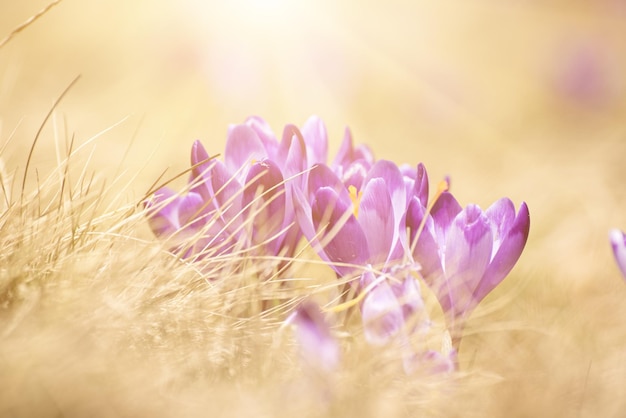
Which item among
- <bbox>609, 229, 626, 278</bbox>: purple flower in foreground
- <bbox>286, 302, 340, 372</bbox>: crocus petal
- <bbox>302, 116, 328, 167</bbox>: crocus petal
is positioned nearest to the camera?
<bbox>286, 302, 340, 372</bbox>: crocus petal

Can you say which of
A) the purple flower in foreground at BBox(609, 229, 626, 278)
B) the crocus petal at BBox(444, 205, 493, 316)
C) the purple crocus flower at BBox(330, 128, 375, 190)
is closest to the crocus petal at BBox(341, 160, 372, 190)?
the purple crocus flower at BBox(330, 128, 375, 190)

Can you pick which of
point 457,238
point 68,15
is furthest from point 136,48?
point 457,238

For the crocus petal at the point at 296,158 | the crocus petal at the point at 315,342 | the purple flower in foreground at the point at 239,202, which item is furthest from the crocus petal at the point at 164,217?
the crocus petal at the point at 315,342

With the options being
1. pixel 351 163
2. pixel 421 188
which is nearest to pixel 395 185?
pixel 421 188

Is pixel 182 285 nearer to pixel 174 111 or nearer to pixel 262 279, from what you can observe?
pixel 262 279

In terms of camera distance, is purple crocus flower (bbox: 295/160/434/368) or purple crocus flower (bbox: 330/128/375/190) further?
purple crocus flower (bbox: 330/128/375/190)

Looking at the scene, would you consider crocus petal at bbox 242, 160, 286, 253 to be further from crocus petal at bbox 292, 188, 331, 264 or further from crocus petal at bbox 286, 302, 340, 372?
crocus petal at bbox 286, 302, 340, 372

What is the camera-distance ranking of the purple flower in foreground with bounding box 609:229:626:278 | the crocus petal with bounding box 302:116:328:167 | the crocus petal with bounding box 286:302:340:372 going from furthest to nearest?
the crocus petal with bounding box 302:116:328:167, the purple flower in foreground with bounding box 609:229:626:278, the crocus petal with bounding box 286:302:340:372

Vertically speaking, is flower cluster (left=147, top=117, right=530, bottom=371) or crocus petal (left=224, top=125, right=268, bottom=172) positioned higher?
Answer: crocus petal (left=224, top=125, right=268, bottom=172)
